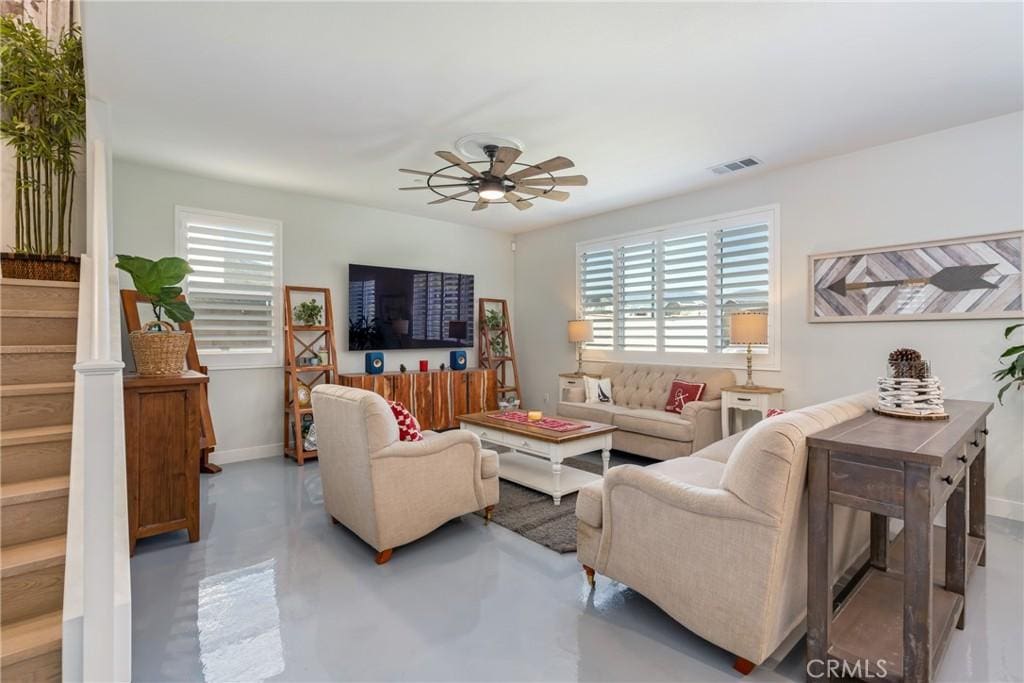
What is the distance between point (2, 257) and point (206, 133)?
1.51 metres

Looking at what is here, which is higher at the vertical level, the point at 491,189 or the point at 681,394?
the point at 491,189

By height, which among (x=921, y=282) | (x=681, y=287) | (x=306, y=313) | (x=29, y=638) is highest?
(x=681, y=287)

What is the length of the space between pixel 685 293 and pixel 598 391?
1.43 m

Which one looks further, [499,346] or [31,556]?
[499,346]

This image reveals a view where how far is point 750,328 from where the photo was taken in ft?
14.1

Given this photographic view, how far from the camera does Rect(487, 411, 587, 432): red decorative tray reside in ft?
12.6

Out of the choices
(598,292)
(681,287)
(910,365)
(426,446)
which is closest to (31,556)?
(426,446)

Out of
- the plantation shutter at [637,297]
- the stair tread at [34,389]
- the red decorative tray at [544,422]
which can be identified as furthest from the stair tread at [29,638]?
the plantation shutter at [637,297]

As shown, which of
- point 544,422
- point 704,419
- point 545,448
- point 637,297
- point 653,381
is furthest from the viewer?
point 637,297

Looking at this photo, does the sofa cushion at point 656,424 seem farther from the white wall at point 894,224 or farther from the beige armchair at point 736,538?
the beige armchair at point 736,538

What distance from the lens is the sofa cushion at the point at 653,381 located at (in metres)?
4.80

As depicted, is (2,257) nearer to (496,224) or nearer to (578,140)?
(578,140)

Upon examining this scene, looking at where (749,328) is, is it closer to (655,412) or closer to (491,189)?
(655,412)

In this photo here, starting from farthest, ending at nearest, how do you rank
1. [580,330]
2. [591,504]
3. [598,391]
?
1. [580,330]
2. [598,391]
3. [591,504]
